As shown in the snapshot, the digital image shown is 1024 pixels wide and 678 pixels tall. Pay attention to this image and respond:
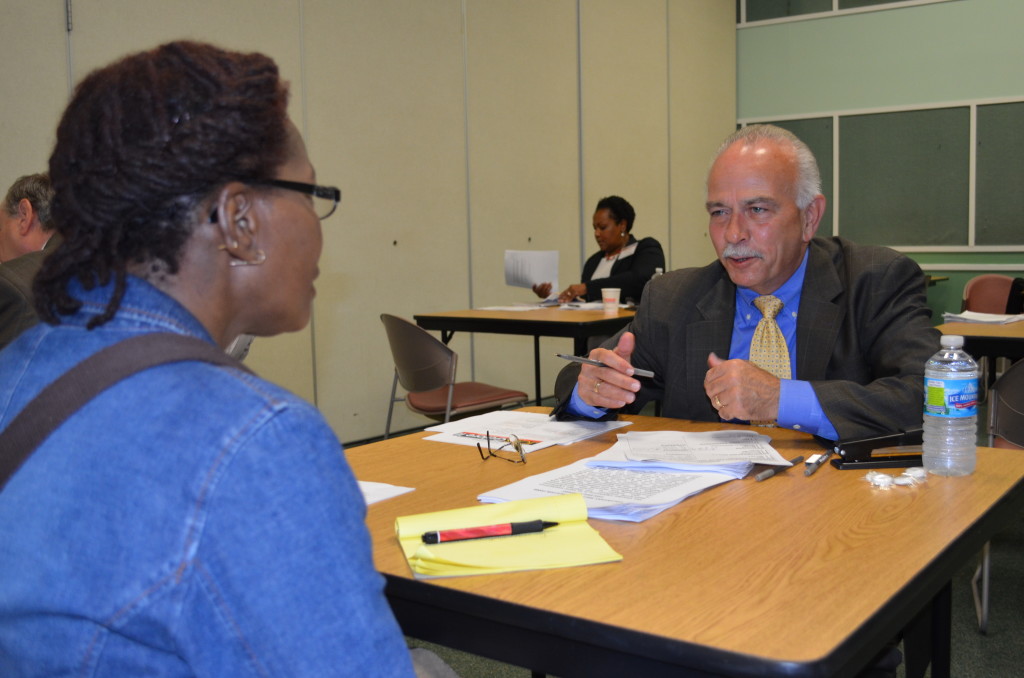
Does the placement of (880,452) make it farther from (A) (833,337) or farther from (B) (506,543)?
(B) (506,543)

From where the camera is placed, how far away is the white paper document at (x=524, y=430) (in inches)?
73.0

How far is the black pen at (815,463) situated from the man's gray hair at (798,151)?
79 cm

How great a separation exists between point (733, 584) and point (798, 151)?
1416 mm

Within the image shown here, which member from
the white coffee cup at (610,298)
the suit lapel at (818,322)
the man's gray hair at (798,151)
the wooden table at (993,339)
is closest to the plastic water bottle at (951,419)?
the suit lapel at (818,322)

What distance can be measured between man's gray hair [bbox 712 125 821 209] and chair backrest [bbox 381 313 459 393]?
86.6 inches

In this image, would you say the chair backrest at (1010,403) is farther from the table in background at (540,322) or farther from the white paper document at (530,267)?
the white paper document at (530,267)

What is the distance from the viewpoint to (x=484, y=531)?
1200 millimetres

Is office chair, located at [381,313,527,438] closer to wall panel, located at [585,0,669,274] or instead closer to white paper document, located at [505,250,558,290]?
white paper document, located at [505,250,558,290]

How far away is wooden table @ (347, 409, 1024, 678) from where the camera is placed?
0.91 meters

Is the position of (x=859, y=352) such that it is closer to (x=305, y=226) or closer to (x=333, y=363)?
(x=305, y=226)

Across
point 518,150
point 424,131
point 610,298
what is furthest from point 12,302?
point 518,150

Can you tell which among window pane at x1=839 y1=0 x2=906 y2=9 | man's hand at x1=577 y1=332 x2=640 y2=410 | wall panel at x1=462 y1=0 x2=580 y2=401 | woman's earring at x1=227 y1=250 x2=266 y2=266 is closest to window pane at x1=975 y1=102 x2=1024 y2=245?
window pane at x1=839 y1=0 x2=906 y2=9

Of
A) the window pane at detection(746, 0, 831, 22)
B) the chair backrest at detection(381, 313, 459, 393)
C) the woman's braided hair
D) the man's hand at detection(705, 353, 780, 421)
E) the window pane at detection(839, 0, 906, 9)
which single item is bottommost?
the chair backrest at detection(381, 313, 459, 393)

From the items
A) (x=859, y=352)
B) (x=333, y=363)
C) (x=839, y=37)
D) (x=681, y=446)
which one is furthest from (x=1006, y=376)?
(x=839, y=37)
